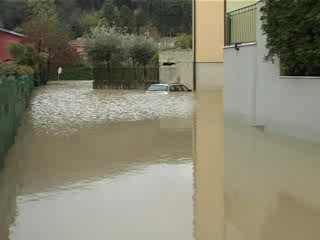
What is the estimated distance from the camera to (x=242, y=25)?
17.7m

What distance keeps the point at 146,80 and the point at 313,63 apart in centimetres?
3266

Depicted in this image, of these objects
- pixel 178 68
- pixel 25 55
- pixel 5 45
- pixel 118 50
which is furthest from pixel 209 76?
pixel 5 45

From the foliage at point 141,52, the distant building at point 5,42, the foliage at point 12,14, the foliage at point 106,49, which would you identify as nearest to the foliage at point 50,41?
the distant building at point 5,42

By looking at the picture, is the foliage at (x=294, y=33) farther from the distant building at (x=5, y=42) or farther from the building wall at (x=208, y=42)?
the distant building at (x=5, y=42)

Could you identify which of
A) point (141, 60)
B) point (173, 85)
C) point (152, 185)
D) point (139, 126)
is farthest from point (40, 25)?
point (152, 185)

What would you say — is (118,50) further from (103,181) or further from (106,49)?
(103,181)

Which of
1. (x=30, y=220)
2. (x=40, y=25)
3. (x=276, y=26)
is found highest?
(x=40, y=25)

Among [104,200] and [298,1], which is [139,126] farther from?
[104,200]

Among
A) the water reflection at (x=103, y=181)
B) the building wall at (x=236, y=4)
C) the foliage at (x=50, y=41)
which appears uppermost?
the foliage at (x=50, y=41)

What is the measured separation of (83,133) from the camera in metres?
15.6

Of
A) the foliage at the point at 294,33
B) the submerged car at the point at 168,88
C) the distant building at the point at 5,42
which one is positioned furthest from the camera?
the distant building at the point at 5,42

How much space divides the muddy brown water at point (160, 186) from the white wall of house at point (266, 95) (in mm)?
452

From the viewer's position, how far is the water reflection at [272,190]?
20.5 feet

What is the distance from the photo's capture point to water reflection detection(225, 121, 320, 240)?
20.5 ft
